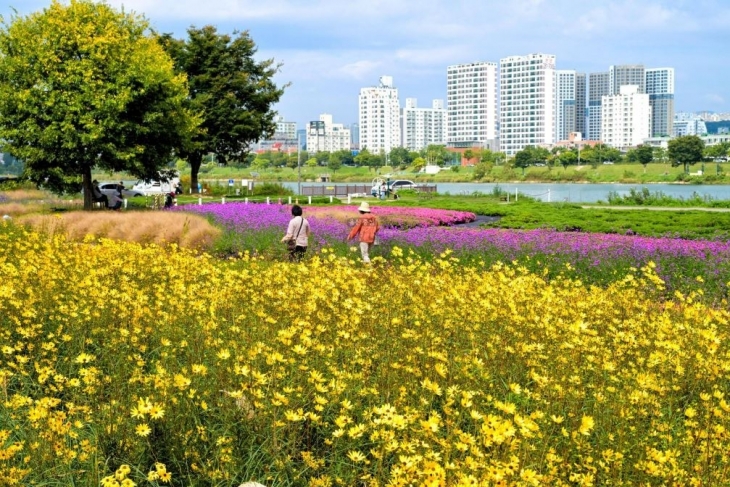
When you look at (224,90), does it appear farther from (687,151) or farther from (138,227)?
(687,151)

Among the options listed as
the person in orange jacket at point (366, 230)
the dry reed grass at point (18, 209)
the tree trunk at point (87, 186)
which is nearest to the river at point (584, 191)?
the tree trunk at point (87, 186)

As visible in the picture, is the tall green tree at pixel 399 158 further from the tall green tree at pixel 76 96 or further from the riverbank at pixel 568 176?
the tall green tree at pixel 76 96

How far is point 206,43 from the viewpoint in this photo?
50.4 m

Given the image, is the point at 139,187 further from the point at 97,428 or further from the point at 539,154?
the point at 539,154

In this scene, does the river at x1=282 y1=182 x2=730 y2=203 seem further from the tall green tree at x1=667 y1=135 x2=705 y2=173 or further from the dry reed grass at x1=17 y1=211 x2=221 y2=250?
the tall green tree at x1=667 y1=135 x2=705 y2=173

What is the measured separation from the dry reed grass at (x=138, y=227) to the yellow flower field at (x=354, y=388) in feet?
29.4

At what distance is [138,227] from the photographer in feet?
59.5

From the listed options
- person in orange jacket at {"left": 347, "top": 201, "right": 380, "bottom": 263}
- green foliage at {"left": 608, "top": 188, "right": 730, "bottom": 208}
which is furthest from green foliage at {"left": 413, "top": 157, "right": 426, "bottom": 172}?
person in orange jacket at {"left": 347, "top": 201, "right": 380, "bottom": 263}

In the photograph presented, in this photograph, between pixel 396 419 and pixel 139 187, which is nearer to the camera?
pixel 396 419

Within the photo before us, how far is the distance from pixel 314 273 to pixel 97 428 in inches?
157

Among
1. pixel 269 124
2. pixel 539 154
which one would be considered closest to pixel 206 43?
pixel 269 124

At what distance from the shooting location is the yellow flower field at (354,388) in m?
4.24

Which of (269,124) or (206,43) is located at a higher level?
(206,43)

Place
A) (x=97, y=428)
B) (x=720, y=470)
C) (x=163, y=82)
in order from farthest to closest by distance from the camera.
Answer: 1. (x=163, y=82)
2. (x=97, y=428)
3. (x=720, y=470)
